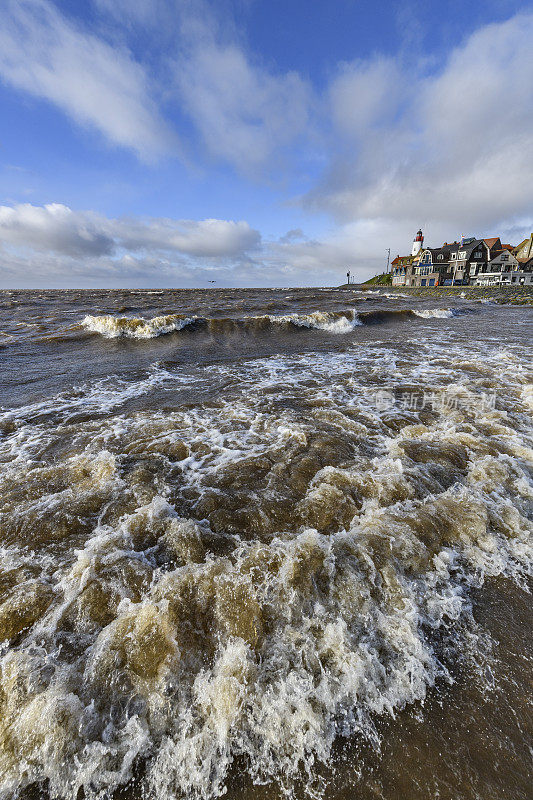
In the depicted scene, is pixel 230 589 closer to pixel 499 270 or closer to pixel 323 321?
pixel 323 321

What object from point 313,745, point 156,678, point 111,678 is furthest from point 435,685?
point 111,678

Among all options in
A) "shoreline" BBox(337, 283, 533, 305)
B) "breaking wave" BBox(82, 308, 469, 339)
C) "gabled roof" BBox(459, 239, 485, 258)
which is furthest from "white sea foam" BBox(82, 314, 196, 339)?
"gabled roof" BBox(459, 239, 485, 258)

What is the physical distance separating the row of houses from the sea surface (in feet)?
245

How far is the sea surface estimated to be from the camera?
81.4 inches

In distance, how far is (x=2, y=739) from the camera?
2068mm

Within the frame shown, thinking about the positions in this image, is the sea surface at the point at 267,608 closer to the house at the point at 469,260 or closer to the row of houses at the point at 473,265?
the row of houses at the point at 473,265

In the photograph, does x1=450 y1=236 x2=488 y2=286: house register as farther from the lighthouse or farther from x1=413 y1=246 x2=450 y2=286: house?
the lighthouse

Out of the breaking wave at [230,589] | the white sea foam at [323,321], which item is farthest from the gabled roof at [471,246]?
the breaking wave at [230,589]

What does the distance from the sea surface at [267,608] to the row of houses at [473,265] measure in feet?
245

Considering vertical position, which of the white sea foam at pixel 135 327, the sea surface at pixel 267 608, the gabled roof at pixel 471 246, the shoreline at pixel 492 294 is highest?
the gabled roof at pixel 471 246

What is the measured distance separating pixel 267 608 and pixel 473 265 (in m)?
83.5

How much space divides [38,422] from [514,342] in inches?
732

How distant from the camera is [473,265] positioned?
2633 inches

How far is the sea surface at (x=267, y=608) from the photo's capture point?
6.79 feet
